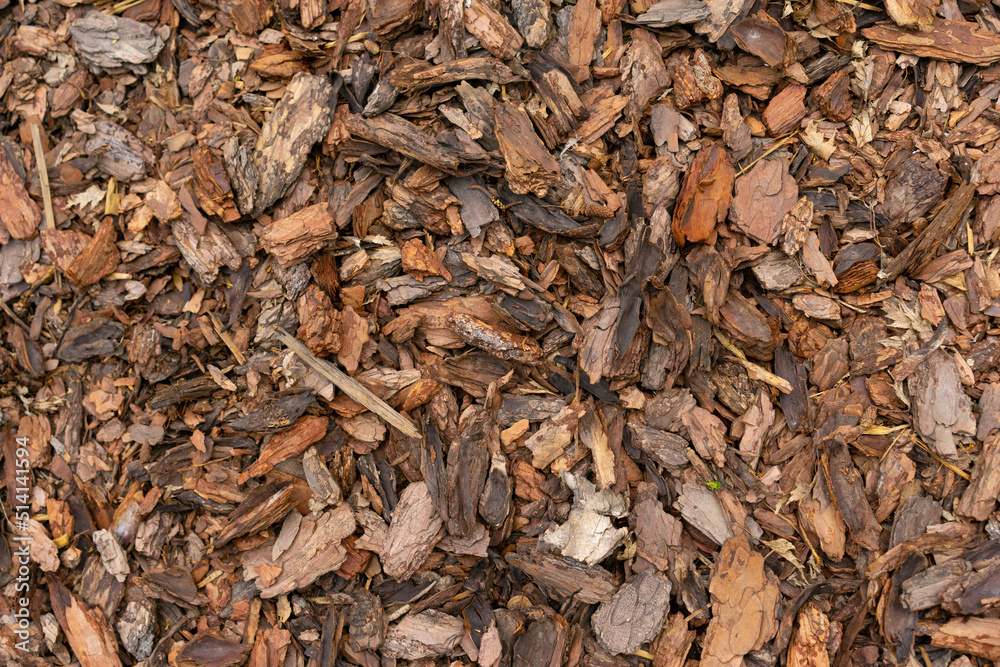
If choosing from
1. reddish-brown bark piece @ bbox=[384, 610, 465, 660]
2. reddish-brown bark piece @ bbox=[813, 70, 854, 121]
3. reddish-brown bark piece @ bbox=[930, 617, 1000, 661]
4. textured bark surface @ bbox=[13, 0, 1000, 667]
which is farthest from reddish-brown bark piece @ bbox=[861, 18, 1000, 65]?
reddish-brown bark piece @ bbox=[384, 610, 465, 660]

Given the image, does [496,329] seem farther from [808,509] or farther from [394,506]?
[808,509]

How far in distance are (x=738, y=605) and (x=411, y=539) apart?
1.23 meters

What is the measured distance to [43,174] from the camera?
96.6 inches

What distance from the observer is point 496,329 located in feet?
7.27

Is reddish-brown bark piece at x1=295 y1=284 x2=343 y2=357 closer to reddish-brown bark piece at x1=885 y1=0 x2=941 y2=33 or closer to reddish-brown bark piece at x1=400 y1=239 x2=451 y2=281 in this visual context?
reddish-brown bark piece at x1=400 y1=239 x2=451 y2=281

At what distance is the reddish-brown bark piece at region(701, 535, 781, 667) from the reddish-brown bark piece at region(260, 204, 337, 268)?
1953 mm

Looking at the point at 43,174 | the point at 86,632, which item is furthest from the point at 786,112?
the point at 86,632

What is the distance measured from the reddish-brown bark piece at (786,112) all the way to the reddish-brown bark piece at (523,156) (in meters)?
0.87

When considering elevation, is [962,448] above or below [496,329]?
below

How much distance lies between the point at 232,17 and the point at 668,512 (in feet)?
8.79

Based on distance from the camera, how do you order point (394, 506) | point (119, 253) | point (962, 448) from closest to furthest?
point (962, 448) < point (394, 506) < point (119, 253)

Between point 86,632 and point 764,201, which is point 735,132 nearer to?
point 764,201

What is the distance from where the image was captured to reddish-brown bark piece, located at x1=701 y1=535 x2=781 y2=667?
6.77 feet

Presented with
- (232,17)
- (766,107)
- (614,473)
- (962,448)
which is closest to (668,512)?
(614,473)
